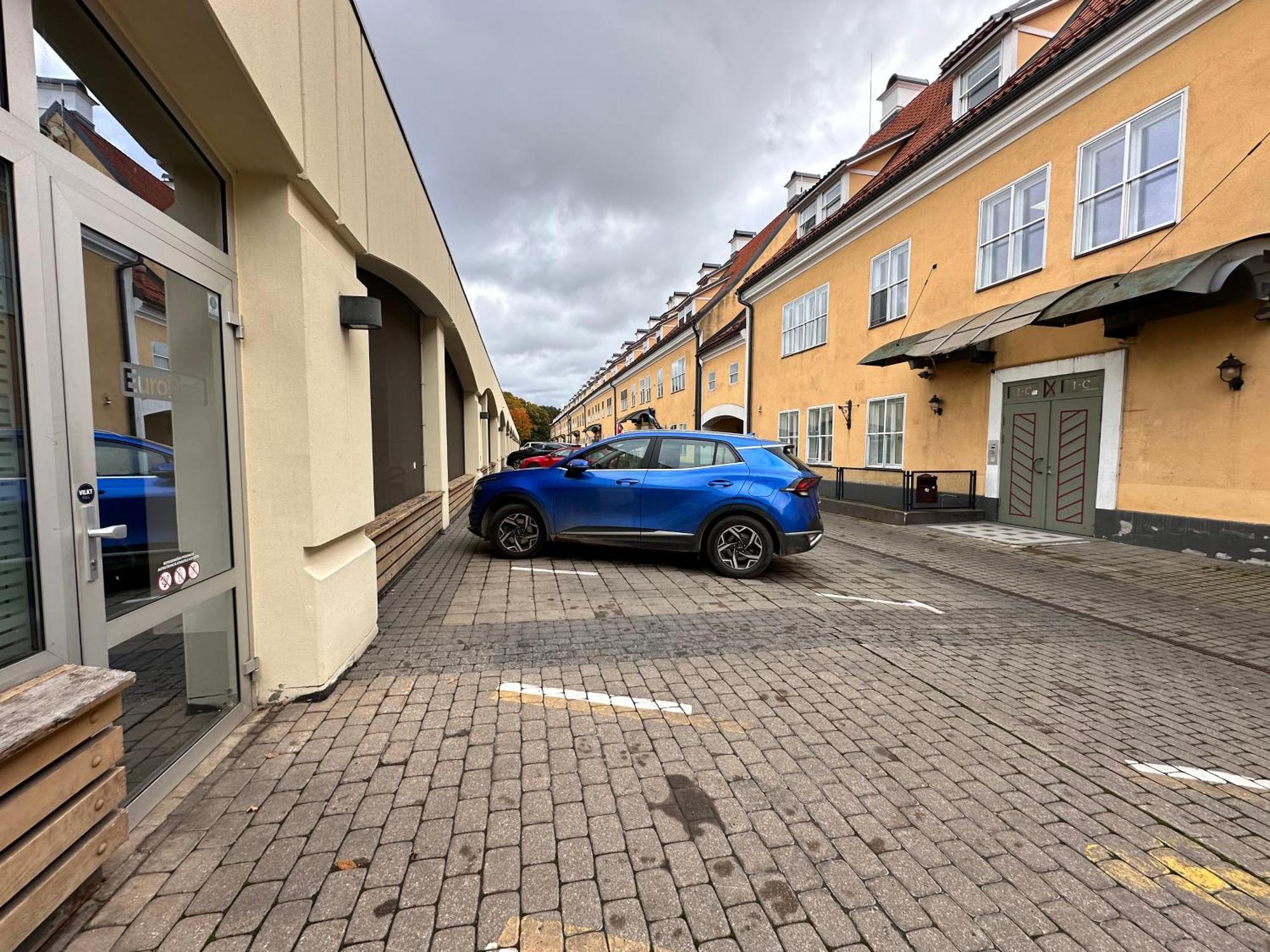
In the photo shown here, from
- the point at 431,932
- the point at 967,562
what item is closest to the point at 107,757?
the point at 431,932

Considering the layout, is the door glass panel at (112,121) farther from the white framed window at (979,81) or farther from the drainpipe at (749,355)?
the drainpipe at (749,355)

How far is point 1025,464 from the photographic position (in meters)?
10.2

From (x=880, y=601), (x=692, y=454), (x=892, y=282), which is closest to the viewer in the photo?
(x=880, y=601)

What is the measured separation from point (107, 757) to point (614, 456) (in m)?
5.33

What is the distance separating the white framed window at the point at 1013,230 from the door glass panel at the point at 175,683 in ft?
40.4

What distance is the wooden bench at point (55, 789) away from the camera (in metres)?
1.48

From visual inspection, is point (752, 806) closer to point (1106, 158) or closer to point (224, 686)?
point (224, 686)

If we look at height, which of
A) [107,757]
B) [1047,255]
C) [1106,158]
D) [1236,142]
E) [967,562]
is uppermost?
[1106,158]

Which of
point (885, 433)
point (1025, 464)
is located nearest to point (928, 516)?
point (1025, 464)

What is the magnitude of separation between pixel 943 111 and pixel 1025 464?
10103mm

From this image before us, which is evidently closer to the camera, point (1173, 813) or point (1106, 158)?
point (1173, 813)

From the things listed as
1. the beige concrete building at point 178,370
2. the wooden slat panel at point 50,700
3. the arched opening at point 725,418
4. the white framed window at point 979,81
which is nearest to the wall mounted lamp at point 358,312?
the beige concrete building at point 178,370

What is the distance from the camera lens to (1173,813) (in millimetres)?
2418

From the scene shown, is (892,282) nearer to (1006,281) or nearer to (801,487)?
(1006,281)
